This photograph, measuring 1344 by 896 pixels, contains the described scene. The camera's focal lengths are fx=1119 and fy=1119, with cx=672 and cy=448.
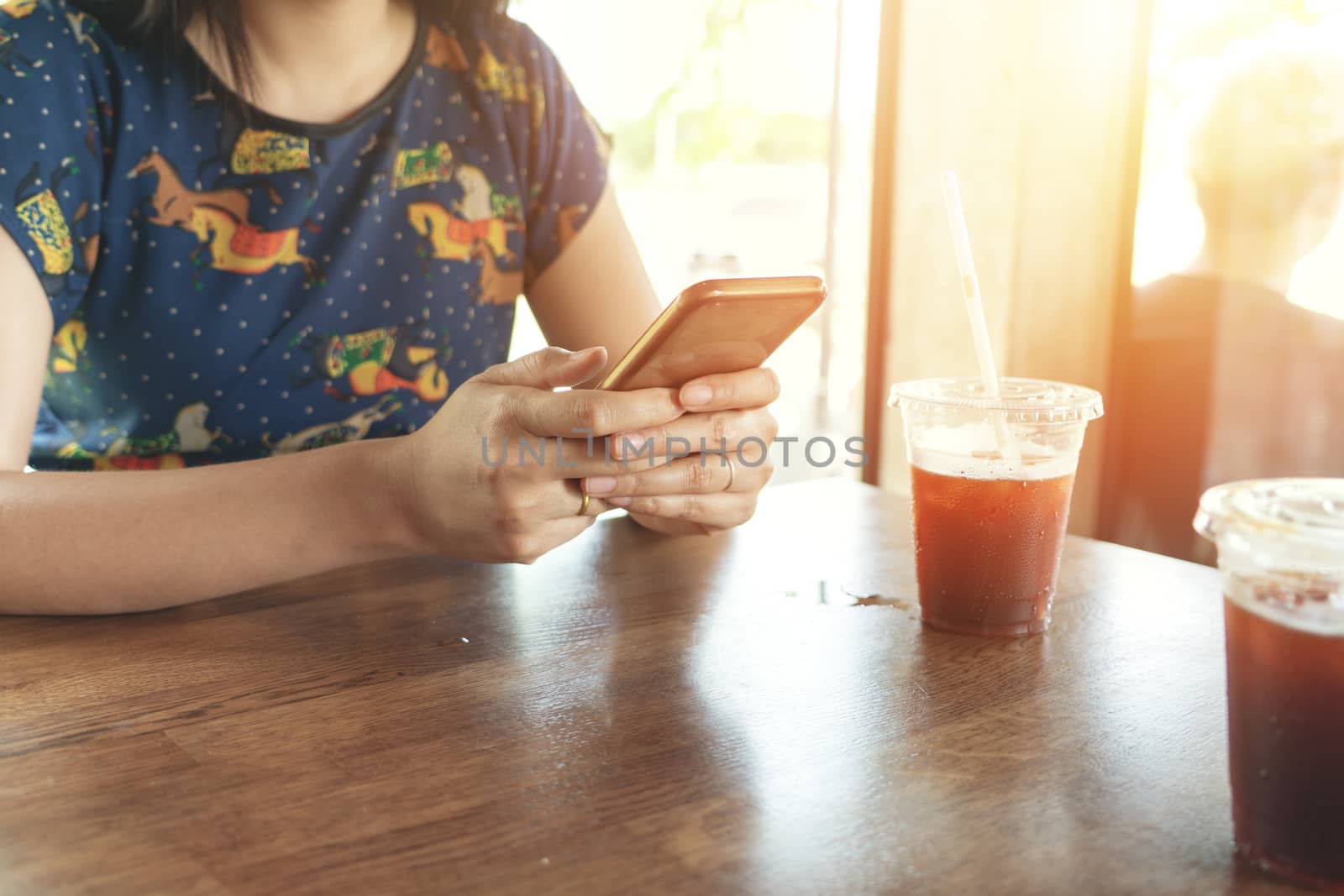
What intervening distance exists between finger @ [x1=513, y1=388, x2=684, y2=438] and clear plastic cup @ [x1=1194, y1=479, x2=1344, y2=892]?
0.45 metres

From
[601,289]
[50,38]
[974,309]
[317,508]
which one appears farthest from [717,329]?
[50,38]

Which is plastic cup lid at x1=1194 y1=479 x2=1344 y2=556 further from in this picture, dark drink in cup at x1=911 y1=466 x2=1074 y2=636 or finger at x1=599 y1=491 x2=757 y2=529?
finger at x1=599 y1=491 x2=757 y2=529

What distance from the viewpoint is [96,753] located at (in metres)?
0.70

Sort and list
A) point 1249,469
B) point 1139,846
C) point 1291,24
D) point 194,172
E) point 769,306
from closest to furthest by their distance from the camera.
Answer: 1. point 1139,846
2. point 769,306
3. point 194,172
4. point 1291,24
5. point 1249,469

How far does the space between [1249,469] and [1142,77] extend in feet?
3.27

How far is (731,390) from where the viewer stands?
99cm

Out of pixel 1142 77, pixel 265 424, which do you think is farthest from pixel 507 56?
pixel 1142 77

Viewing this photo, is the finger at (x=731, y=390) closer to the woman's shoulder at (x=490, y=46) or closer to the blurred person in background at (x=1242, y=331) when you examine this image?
the woman's shoulder at (x=490, y=46)

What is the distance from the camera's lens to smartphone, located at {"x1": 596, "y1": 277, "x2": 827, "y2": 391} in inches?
32.3

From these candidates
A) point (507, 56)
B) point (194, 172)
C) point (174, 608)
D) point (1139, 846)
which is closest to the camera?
point (1139, 846)

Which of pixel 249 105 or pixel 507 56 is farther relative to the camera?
pixel 507 56

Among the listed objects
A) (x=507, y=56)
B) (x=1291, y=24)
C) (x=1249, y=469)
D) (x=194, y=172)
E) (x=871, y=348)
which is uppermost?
(x=1291, y=24)

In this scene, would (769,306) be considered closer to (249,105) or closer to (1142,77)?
(249,105)

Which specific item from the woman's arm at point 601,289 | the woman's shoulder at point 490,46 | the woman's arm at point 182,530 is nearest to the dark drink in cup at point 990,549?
the woman's arm at point 182,530
